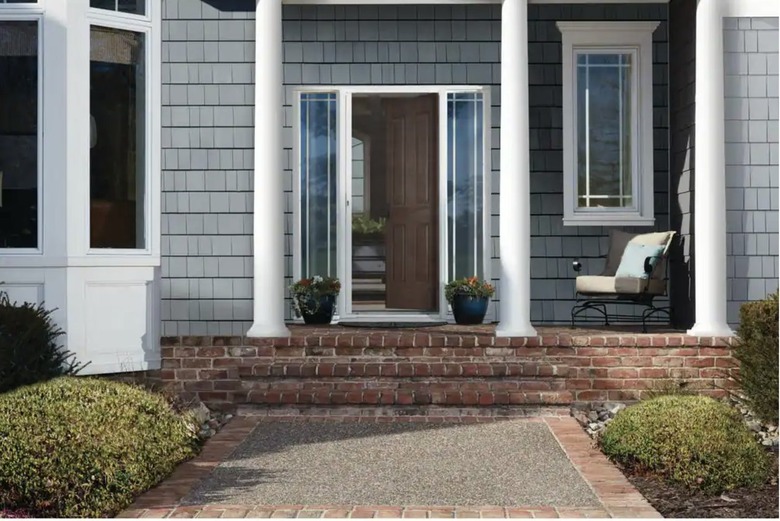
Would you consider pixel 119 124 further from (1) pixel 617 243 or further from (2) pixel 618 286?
(1) pixel 617 243

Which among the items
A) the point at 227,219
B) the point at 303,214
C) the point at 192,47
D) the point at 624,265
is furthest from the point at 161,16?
the point at 624,265

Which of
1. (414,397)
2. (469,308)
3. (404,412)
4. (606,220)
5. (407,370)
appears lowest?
(404,412)

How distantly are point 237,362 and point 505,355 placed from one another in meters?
1.92

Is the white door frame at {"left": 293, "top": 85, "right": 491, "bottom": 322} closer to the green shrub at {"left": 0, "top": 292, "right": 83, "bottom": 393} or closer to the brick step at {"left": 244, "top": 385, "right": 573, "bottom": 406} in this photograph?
the brick step at {"left": 244, "top": 385, "right": 573, "bottom": 406}

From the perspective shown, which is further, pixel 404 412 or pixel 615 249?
pixel 615 249

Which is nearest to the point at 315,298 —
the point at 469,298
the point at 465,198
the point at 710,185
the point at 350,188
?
the point at 350,188

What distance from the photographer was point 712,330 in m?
7.95

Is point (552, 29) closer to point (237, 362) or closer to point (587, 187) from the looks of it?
point (587, 187)

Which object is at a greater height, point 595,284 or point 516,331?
point 595,284

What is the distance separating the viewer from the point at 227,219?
8.17 metres

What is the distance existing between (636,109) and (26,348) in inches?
212

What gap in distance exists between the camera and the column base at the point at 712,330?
313 inches

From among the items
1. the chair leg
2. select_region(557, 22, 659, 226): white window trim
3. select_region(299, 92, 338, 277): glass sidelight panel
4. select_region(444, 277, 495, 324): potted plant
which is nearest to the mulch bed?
the chair leg

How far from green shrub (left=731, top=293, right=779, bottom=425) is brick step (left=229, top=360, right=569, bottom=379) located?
1.19 metres
